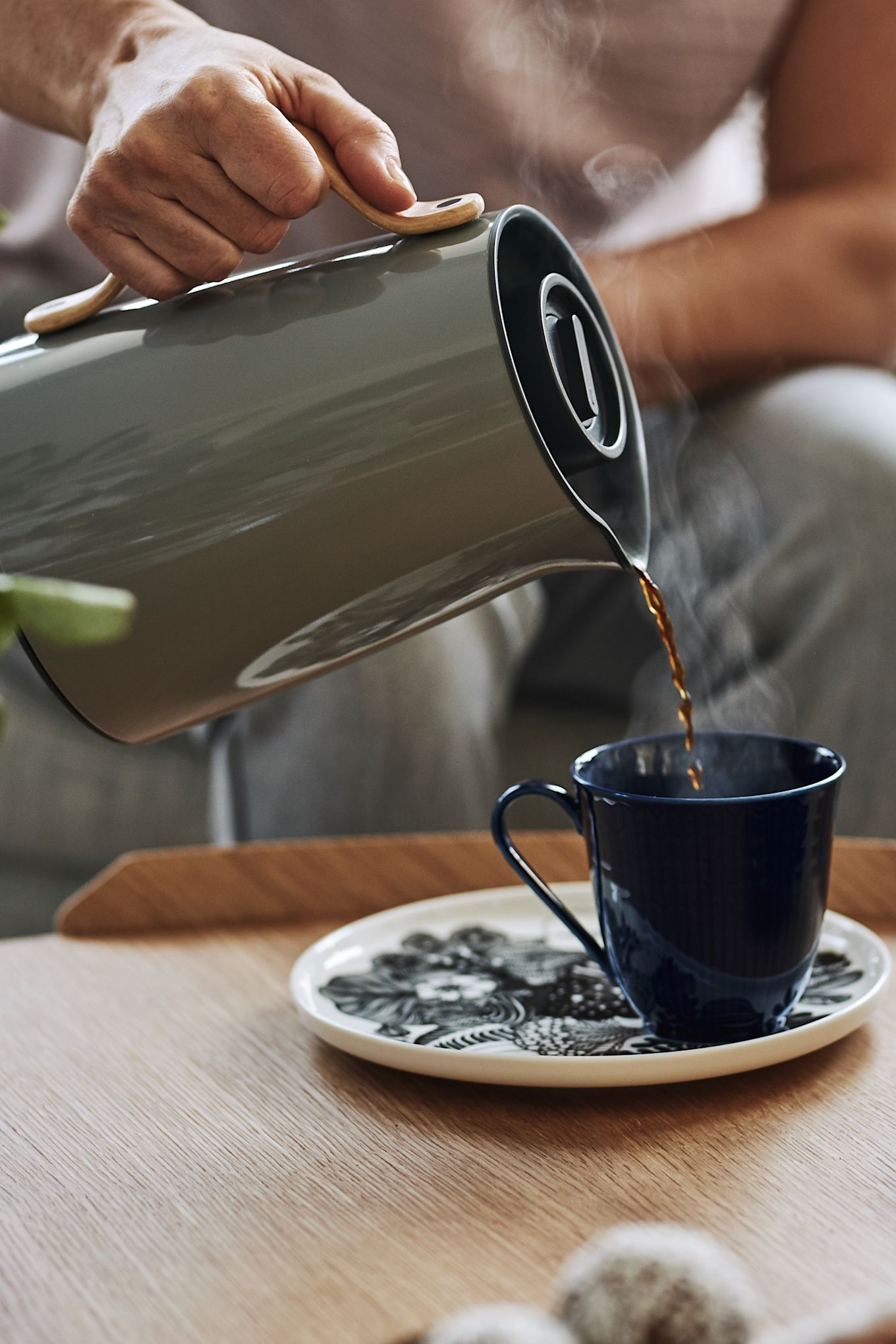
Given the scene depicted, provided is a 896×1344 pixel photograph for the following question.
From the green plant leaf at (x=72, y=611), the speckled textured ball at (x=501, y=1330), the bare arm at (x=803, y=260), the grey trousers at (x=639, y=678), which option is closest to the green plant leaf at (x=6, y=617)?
the green plant leaf at (x=72, y=611)

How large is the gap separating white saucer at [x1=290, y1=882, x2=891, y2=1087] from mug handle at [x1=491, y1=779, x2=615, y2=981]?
0.03m

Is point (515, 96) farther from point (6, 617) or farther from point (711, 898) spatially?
point (6, 617)

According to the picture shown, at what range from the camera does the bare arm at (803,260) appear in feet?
3.97

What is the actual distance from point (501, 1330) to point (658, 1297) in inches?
1.5

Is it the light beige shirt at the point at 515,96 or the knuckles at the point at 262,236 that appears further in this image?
the light beige shirt at the point at 515,96

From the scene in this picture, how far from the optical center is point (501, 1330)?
0.29 m

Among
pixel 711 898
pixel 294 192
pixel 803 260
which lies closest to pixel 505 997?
pixel 711 898

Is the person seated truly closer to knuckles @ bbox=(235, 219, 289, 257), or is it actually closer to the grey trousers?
the grey trousers

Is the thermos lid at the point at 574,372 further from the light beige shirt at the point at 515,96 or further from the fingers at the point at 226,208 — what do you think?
the light beige shirt at the point at 515,96

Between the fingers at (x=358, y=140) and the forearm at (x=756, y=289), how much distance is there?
0.66 meters

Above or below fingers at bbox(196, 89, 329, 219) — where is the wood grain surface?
below

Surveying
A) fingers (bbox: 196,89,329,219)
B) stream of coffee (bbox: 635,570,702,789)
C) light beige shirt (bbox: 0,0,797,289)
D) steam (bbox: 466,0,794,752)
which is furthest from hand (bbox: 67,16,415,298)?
steam (bbox: 466,0,794,752)

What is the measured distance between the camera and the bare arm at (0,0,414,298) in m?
0.54

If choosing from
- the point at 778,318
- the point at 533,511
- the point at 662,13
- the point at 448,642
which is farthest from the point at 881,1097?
the point at 662,13
